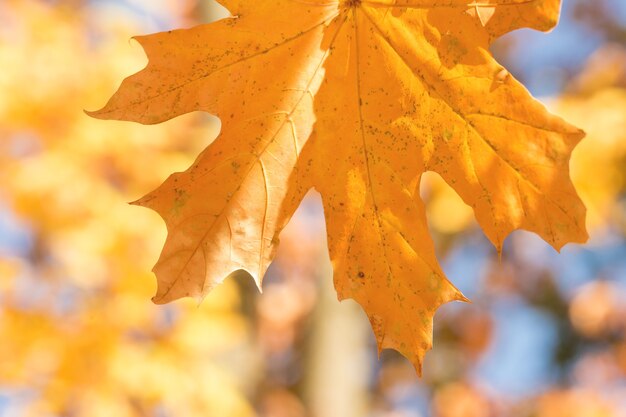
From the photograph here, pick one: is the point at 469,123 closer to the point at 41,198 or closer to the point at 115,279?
the point at 115,279

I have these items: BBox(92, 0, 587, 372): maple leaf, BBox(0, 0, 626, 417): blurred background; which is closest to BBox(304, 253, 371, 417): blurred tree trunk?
BBox(0, 0, 626, 417): blurred background

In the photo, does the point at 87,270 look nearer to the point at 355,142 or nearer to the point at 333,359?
the point at 333,359

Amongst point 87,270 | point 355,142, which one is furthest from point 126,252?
point 355,142

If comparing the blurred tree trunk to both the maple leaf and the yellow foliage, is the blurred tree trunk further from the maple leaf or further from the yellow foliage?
the maple leaf

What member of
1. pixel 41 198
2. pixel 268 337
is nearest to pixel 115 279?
pixel 41 198

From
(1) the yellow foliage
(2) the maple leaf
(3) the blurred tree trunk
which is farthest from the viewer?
(3) the blurred tree trunk

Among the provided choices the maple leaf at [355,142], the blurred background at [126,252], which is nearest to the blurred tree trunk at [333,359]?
the blurred background at [126,252]

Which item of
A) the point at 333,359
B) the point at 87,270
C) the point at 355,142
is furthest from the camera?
the point at 333,359

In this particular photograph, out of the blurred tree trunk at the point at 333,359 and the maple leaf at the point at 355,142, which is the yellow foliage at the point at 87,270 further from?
the maple leaf at the point at 355,142
